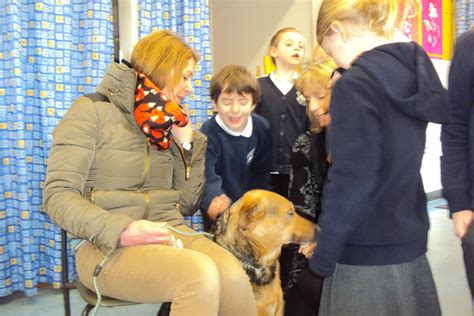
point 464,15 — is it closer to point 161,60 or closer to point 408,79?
point 161,60

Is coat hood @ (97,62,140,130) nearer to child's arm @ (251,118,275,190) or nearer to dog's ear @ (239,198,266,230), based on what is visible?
dog's ear @ (239,198,266,230)

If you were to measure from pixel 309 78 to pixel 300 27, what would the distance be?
2.65 meters

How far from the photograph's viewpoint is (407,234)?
3.76 ft

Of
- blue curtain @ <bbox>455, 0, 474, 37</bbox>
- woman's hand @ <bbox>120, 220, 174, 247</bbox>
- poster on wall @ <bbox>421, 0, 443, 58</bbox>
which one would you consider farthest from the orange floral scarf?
blue curtain @ <bbox>455, 0, 474, 37</bbox>

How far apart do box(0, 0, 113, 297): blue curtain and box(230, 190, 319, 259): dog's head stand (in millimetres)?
1456

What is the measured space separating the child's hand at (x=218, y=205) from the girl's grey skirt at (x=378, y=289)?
947 millimetres

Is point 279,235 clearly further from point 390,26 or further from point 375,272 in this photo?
point 390,26

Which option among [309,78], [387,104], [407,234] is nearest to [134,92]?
[309,78]

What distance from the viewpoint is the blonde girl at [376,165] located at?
1.06 meters

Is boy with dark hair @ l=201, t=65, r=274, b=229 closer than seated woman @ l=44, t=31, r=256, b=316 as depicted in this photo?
No

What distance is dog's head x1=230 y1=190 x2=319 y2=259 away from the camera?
1.78m

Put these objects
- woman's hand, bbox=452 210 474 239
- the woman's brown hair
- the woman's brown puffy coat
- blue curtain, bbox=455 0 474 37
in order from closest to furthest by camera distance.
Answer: woman's hand, bbox=452 210 474 239, the woman's brown puffy coat, the woman's brown hair, blue curtain, bbox=455 0 474 37

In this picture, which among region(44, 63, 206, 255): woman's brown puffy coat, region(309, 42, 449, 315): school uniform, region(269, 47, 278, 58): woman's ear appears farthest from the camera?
region(269, 47, 278, 58): woman's ear

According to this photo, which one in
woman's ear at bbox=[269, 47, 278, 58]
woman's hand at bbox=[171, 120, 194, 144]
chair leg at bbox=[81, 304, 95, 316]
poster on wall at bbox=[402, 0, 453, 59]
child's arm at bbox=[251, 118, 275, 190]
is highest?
poster on wall at bbox=[402, 0, 453, 59]
